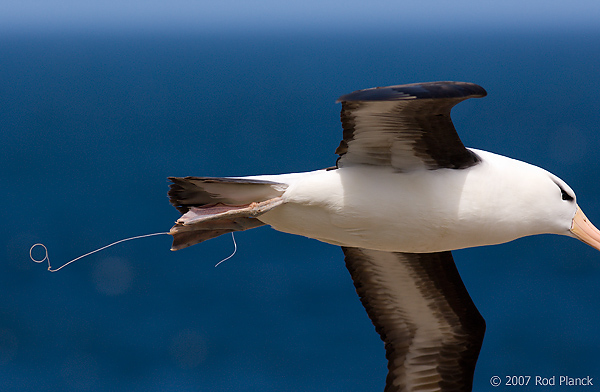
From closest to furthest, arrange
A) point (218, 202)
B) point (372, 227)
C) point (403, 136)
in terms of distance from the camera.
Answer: point (403, 136) < point (372, 227) < point (218, 202)

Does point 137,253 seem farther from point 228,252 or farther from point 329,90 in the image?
point 329,90

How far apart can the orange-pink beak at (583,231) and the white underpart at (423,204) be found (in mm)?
356

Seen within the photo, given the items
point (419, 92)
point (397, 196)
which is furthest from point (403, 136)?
point (419, 92)

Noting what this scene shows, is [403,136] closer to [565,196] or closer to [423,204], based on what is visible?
[423,204]

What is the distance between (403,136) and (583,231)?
183 centimetres

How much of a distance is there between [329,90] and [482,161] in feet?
151

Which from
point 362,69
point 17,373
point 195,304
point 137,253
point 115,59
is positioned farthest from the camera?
point 115,59

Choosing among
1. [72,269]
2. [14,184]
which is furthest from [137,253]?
[14,184]

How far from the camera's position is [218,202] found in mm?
7230

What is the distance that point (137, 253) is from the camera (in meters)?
37.8

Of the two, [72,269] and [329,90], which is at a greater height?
[329,90]

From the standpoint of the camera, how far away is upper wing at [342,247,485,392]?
867 centimetres

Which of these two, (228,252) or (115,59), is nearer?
(228,252)

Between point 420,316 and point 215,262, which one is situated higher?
point 420,316
